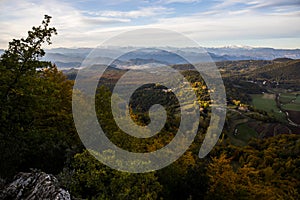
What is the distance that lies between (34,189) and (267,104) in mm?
128669

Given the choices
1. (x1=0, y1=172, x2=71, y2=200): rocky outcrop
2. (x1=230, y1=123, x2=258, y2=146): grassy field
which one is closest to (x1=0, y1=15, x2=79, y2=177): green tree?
(x1=0, y1=172, x2=71, y2=200): rocky outcrop

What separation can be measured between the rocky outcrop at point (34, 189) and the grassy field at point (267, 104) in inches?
4192

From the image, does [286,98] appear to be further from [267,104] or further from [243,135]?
[243,135]

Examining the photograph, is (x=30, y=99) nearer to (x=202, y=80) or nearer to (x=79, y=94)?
(x=79, y=94)

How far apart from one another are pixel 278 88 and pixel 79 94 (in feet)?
583

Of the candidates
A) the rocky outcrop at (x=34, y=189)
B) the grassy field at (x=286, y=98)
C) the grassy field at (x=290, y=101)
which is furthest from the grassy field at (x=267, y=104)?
the rocky outcrop at (x=34, y=189)

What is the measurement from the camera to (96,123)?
16344 mm

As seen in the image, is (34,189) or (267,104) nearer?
(34,189)

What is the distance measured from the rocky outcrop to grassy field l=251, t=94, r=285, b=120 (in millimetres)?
106477

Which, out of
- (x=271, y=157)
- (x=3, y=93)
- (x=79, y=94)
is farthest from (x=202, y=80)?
(x=3, y=93)

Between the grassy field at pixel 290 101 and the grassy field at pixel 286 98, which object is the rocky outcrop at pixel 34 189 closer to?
the grassy field at pixel 290 101

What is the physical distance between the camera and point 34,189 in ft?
27.2

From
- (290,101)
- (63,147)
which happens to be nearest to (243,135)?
(290,101)

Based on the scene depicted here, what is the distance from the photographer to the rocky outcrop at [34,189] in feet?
25.8
